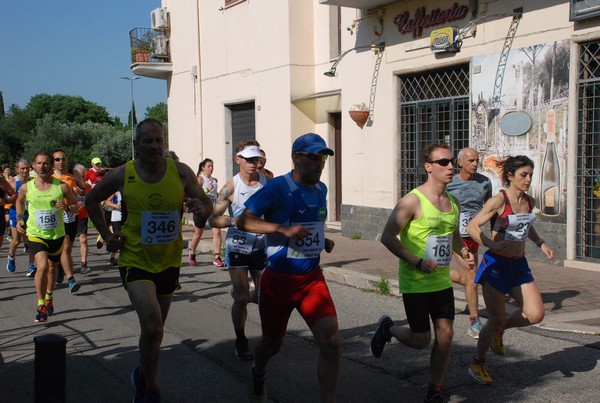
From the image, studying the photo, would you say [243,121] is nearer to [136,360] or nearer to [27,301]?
[27,301]

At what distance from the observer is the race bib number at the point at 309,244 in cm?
449

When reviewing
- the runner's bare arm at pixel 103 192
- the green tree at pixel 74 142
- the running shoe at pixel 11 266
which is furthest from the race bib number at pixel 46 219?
the green tree at pixel 74 142

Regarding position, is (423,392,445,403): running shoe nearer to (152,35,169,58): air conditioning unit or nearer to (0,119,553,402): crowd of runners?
(0,119,553,402): crowd of runners

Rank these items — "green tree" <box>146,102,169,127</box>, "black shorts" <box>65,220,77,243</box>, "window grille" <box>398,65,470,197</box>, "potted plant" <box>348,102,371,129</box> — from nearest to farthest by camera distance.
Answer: "black shorts" <box>65,220,77,243</box>, "window grille" <box>398,65,470,197</box>, "potted plant" <box>348,102,371,129</box>, "green tree" <box>146,102,169,127</box>

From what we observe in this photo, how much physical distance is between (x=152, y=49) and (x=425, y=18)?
13746 millimetres

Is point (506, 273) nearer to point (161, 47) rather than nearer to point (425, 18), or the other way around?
point (425, 18)

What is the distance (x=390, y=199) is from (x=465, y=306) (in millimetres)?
6297

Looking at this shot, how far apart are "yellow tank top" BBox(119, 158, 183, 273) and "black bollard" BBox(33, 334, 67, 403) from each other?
4.61ft

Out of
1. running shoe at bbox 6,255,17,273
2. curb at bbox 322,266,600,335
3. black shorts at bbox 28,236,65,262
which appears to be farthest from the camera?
running shoe at bbox 6,255,17,273

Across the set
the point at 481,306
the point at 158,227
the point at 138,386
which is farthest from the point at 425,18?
the point at 138,386

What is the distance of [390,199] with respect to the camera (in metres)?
14.1

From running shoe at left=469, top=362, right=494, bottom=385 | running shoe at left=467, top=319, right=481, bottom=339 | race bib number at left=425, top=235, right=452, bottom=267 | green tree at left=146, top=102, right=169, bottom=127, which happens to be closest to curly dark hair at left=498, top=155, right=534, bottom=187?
race bib number at left=425, top=235, right=452, bottom=267

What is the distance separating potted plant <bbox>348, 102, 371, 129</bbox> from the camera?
14.5 metres

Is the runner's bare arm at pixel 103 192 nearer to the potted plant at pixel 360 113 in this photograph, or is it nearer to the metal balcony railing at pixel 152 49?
the potted plant at pixel 360 113
